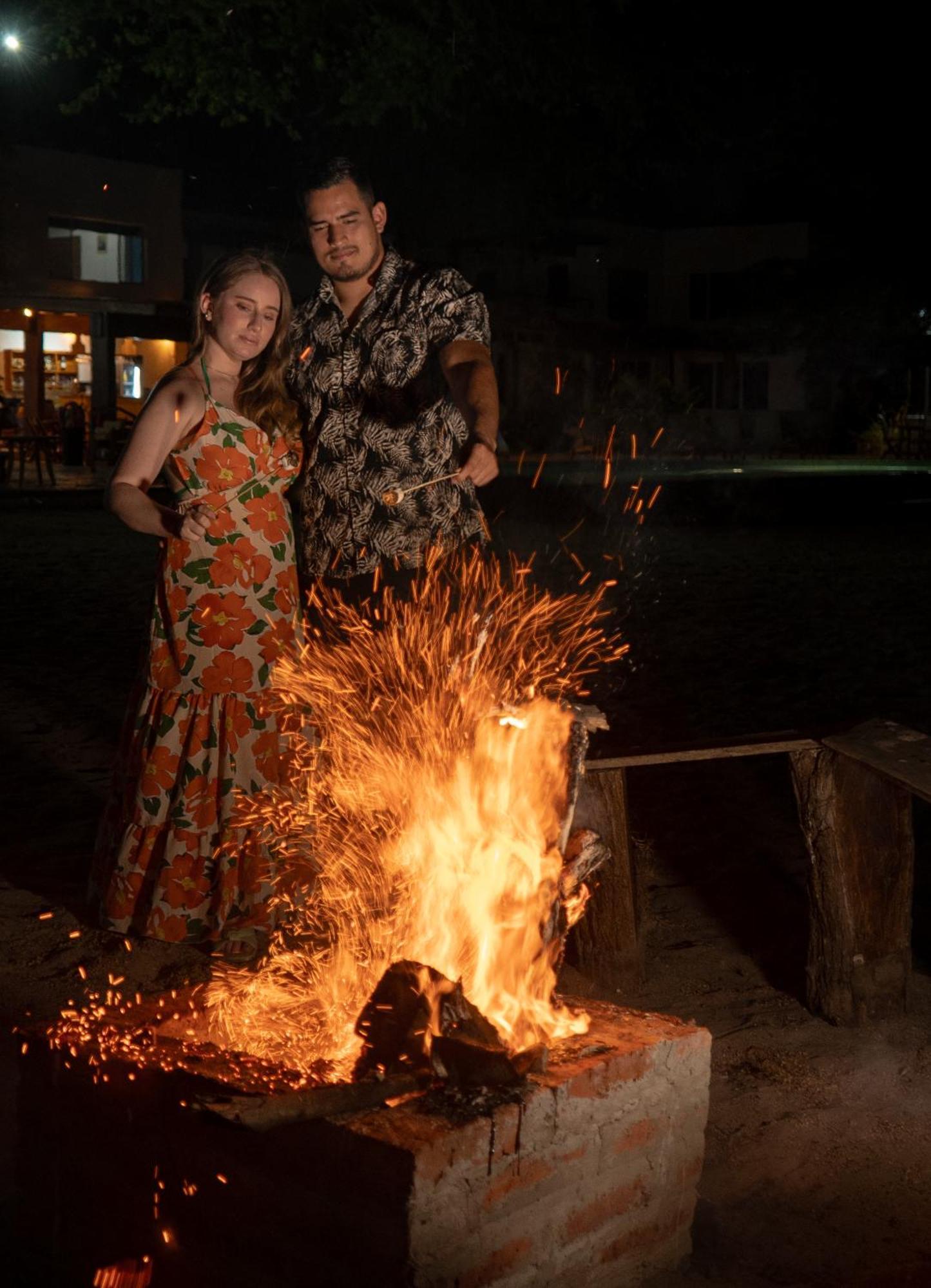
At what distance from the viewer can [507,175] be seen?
24234 millimetres

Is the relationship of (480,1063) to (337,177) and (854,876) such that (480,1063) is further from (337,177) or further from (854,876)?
(337,177)

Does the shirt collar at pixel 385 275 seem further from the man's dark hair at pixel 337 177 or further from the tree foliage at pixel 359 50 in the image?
the tree foliage at pixel 359 50

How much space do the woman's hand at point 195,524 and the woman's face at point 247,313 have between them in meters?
0.49

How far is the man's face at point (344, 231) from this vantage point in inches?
140

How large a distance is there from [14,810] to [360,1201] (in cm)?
394

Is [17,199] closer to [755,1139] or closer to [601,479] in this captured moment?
[601,479]

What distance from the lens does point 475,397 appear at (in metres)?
3.50

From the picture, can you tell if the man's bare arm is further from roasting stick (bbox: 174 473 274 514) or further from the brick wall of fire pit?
the brick wall of fire pit

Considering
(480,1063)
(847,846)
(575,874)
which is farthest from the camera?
(847,846)

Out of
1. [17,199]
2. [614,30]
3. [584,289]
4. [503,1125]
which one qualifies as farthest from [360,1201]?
[584,289]

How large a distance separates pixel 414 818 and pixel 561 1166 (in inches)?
35.0

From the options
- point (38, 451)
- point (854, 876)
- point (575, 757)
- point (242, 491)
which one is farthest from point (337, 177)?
point (38, 451)

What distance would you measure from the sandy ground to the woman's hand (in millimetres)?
1290

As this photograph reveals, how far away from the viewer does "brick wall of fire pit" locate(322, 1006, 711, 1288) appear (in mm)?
2354
